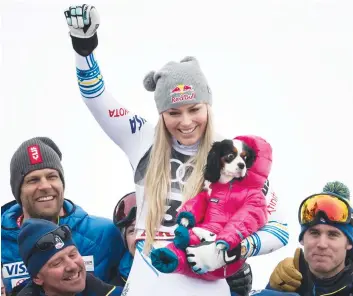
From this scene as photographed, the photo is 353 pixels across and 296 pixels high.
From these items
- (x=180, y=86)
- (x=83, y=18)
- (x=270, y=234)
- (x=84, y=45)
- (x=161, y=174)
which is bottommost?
(x=270, y=234)

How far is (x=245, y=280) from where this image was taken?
346 centimetres

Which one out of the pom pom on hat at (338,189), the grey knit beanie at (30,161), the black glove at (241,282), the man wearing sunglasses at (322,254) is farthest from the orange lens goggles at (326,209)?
the grey knit beanie at (30,161)

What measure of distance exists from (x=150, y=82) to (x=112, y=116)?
226mm

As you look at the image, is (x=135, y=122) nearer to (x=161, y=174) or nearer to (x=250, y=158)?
(x=161, y=174)

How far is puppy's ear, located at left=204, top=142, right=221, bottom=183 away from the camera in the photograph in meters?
3.05

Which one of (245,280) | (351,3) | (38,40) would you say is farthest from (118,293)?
(351,3)

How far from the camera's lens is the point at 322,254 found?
3.62 m

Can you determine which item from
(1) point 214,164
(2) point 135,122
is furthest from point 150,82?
(1) point 214,164

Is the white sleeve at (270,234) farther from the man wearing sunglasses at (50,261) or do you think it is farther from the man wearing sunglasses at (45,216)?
the man wearing sunglasses at (45,216)

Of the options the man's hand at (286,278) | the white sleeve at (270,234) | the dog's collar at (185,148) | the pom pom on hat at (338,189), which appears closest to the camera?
the white sleeve at (270,234)

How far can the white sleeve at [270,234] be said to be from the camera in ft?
9.76

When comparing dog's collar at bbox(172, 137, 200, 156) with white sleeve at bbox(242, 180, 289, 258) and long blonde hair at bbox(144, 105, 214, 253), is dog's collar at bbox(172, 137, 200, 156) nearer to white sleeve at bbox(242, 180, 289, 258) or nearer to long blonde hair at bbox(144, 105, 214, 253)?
long blonde hair at bbox(144, 105, 214, 253)

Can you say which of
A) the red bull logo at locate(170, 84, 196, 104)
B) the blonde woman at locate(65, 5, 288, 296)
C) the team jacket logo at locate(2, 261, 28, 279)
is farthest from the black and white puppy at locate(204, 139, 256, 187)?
the team jacket logo at locate(2, 261, 28, 279)

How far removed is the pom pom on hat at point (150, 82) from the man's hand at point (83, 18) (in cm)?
31
